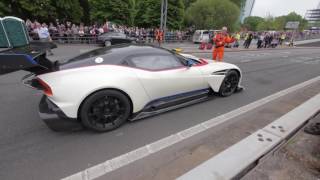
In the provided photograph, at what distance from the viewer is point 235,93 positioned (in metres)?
5.07

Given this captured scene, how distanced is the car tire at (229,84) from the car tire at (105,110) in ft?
7.57

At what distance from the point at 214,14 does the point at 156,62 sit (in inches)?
1197

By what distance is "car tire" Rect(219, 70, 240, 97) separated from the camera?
4582mm

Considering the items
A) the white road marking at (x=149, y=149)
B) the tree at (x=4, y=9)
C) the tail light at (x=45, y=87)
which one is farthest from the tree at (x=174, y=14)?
the tail light at (x=45, y=87)

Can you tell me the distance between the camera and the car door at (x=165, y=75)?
10.9ft

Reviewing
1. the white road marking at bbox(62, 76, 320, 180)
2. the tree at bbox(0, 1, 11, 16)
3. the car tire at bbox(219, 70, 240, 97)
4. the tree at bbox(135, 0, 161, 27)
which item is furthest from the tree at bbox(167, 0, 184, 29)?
the white road marking at bbox(62, 76, 320, 180)

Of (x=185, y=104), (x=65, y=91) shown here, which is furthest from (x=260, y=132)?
(x=65, y=91)

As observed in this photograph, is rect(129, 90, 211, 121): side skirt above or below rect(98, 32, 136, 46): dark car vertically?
above

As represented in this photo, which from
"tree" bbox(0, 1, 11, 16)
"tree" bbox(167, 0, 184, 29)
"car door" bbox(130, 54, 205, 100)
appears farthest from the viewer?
"tree" bbox(167, 0, 184, 29)

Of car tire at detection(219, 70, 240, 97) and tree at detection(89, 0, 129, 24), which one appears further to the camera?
tree at detection(89, 0, 129, 24)

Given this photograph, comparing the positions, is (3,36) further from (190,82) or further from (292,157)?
(292,157)

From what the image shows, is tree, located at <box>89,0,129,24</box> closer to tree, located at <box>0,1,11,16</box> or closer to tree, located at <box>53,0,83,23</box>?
tree, located at <box>53,0,83,23</box>

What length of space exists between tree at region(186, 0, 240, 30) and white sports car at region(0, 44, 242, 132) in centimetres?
2948

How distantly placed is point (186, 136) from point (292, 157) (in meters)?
1.35
